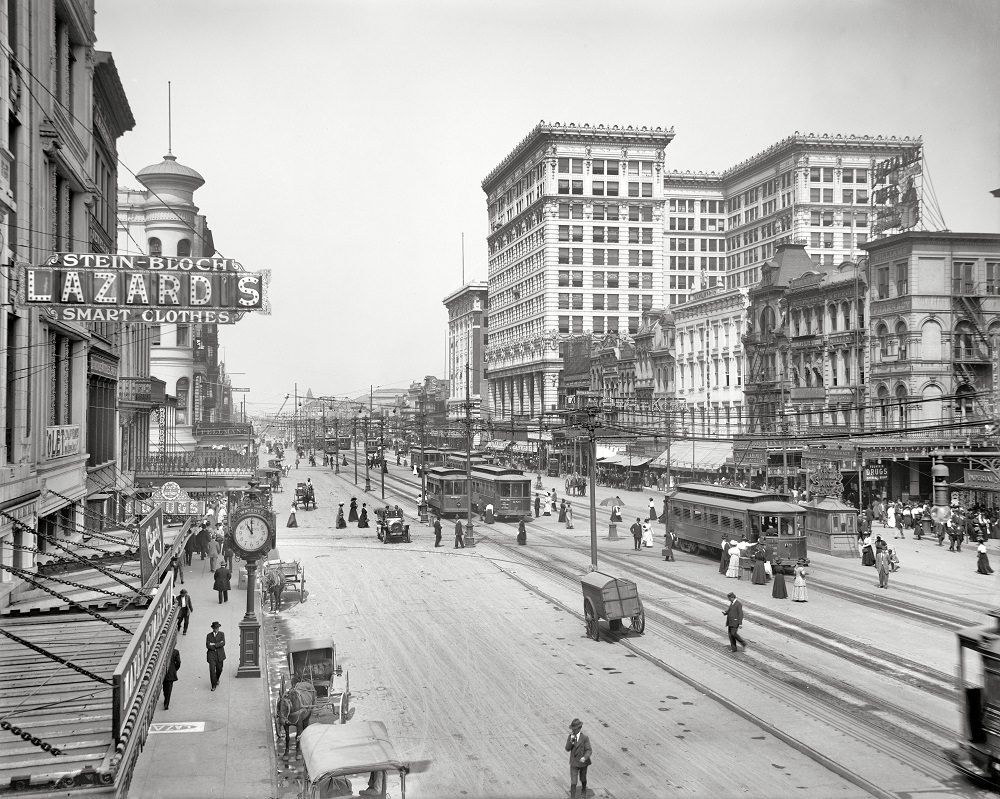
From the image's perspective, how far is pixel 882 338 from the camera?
52.7 m

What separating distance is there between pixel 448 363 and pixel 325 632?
574 feet

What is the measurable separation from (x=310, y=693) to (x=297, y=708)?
423mm

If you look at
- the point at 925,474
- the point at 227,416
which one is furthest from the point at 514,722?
the point at 227,416

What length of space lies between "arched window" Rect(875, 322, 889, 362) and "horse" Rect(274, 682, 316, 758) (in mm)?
45389

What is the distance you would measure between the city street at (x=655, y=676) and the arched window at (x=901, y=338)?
17.3 m

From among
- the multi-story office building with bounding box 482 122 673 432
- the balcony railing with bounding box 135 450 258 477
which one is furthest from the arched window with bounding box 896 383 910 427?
the multi-story office building with bounding box 482 122 673 432

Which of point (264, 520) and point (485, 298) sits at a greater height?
point (485, 298)

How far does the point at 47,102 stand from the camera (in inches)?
840

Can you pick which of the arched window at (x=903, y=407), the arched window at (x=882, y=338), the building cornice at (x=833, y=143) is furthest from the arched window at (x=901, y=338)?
the building cornice at (x=833, y=143)

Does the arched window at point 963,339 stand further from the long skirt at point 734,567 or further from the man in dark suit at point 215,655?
the man in dark suit at point 215,655

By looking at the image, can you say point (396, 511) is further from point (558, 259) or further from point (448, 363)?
point (448, 363)

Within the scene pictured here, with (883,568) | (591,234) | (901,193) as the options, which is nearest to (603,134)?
(591,234)

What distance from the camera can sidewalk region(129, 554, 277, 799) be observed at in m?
13.6

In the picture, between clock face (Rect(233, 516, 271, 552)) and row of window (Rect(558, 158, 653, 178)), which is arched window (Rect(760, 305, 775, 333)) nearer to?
clock face (Rect(233, 516, 271, 552))
